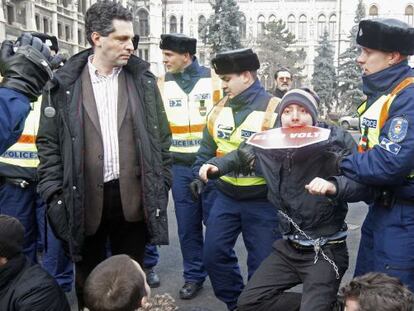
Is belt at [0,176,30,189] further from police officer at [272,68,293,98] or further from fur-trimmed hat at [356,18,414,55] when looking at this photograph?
police officer at [272,68,293,98]

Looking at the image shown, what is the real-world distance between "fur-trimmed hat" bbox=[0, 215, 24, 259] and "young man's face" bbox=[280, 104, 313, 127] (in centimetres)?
Answer: 171

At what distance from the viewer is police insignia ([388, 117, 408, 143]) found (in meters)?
2.78

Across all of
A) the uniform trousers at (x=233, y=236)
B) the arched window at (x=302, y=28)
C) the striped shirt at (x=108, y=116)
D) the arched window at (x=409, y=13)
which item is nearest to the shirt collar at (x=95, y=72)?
the striped shirt at (x=108, y=116)

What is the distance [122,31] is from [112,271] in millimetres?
1567

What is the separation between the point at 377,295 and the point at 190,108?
9.73ft

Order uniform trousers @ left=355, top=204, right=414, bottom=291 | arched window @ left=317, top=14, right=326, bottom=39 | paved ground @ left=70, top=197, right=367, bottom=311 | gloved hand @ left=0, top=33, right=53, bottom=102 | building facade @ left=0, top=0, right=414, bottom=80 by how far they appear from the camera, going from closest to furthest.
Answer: gloved hand @ left=0, top=33, right=53, bottom=102, uniform trousers @ left=355, top=204, right=414, bottom=291, paved ground @ left=70, top=197, right=367, bottom=311, building facade @ left=0, top=0, right=414, bottom=80, arched window @ left=317, top=14, right=326, bottom=39

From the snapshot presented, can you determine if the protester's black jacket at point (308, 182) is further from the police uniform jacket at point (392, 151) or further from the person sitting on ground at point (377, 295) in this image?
the person sitting on ground at point (377, 295)

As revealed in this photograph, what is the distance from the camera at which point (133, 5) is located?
67.6 metres

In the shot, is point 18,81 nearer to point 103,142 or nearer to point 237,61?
point 103,142

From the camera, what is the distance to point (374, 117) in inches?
119

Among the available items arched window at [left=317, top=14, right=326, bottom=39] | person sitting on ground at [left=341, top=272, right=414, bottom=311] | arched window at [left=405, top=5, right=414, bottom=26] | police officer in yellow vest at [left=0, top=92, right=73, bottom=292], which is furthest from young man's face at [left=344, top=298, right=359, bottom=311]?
arched window at [left=317, top=14, right=326, bottom=39]

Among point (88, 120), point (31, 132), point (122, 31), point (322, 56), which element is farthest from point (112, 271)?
point (322, 56)

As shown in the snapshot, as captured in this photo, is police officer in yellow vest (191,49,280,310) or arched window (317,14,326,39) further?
arched window (317,14,326,39)

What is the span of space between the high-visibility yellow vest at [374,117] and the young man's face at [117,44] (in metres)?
1.47
